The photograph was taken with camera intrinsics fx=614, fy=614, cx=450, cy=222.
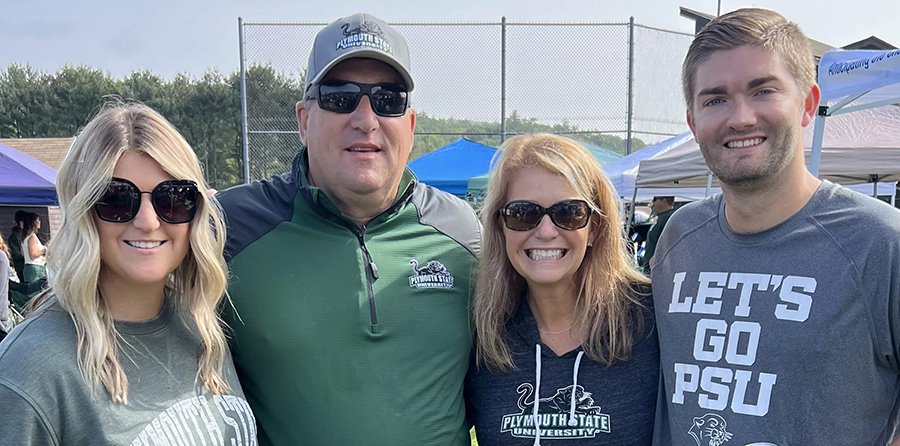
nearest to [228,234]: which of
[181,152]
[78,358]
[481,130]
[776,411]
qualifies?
[181,152]

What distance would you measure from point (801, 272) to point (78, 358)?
205cm

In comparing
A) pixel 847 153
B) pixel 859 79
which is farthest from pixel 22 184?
pixel 847 153

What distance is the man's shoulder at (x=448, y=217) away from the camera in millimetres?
2631

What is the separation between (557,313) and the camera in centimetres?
240

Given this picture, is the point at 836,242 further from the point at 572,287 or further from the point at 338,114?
the point at 338,114

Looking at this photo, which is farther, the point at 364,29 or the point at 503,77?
the point at 503,77

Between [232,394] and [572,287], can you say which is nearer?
[232,394]

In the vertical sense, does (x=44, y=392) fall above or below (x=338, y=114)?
below

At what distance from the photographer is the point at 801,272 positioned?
1.85 m

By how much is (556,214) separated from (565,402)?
0.68m

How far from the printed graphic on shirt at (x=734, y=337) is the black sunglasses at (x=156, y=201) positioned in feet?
5.43

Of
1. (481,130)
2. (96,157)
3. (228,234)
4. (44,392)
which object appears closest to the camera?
(44,392)

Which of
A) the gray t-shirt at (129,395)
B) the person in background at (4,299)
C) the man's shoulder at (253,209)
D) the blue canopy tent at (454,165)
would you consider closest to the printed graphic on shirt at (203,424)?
the gray t-shirt at (129,395)

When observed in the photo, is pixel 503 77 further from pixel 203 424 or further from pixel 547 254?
pixel 203 424
